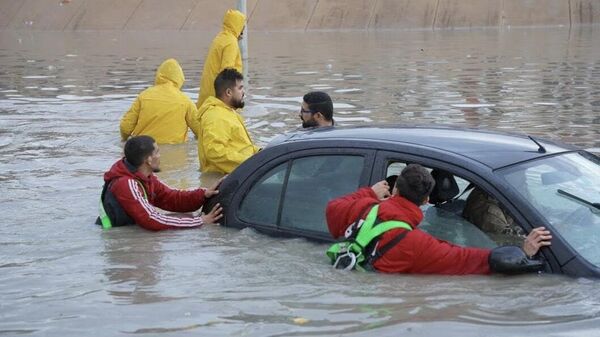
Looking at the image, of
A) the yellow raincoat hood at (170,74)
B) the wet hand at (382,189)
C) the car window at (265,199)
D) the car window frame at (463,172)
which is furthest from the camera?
the yellow raincoat hood at (170,74)

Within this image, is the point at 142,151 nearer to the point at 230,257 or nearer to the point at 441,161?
the point at 230,257

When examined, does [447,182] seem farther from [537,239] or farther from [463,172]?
[537,239]

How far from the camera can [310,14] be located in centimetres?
3806

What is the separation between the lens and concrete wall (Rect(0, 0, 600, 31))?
35938 millimetres

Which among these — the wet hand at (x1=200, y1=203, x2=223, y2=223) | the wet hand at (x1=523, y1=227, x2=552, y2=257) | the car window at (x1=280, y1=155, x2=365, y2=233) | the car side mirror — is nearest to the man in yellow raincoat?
the wet hand at (x1=200, y1=203, x2=223, y2=223)

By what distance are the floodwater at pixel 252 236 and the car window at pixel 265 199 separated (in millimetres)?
127

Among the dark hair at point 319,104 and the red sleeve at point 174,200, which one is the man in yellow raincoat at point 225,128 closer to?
the dark hair at point 319,104

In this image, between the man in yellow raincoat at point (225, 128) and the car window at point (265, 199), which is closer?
the car window at point (265, 199)

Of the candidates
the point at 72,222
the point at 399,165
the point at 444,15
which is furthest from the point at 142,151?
the point at 444,15

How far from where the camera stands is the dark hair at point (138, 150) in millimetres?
7988

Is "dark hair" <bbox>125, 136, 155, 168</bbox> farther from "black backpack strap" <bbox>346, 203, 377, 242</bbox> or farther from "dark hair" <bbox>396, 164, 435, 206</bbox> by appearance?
"dark hair" <bbox>396, 164, 435, 206</bbox>

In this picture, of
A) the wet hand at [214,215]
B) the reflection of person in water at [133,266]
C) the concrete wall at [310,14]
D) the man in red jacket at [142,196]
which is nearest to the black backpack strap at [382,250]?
the reflection of person in water at [133,266]

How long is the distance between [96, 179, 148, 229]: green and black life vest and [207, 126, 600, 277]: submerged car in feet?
3.76

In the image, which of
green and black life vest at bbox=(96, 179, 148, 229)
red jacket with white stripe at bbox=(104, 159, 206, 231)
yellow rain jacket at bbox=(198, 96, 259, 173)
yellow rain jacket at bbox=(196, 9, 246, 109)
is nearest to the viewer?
red jacket with white stripe at bbox=(104, 159, 206, 231)
